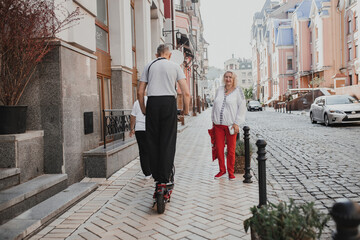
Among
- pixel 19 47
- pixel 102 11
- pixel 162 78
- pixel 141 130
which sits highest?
pixel 102 11

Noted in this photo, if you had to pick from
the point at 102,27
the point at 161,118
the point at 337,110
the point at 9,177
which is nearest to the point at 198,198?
the point at 161,118

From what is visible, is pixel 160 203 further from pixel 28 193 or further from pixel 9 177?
pixel 9 177

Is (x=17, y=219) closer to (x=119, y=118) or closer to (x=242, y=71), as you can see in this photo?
(x=119, y=118)

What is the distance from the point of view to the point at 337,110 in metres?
15.9

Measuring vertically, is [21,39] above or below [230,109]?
above

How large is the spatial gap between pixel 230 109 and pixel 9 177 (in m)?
3.48

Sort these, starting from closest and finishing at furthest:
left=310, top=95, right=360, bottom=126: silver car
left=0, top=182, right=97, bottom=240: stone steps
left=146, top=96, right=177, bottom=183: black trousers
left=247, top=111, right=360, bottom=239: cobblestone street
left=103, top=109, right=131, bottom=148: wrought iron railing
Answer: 1. left=0, top=182, right=97, bottom=240: stone steps
2. left=146, top=96, right=177, bottom=183: black trousers
3. left=247, top=111, right=360, bottom=239: cobblestone street
4. left=103, top=109, right=131, bottom=148: wrought iron railing
5. left=310, top=95, right=360, bottom=126: silver car

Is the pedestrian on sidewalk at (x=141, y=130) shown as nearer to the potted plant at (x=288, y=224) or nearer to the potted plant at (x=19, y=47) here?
the potted plant at (x=19, y=47)

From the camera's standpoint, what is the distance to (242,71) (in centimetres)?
13475

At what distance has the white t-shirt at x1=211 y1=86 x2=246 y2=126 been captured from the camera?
19.0 feet

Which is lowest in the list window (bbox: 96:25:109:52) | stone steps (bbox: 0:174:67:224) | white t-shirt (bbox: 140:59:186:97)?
stone steps (bbox: 0:174:67:224)

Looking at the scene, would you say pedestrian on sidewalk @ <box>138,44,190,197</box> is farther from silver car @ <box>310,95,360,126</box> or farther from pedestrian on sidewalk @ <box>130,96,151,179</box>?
silver car @ <box>310,95,360,126</box>

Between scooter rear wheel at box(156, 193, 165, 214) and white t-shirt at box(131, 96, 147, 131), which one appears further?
white t-shirt at box(131, 96, 147, 131)

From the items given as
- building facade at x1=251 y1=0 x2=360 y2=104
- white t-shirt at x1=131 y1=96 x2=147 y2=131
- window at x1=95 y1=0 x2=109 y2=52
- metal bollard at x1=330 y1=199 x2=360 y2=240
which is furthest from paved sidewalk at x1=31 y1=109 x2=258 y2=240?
building facade at x1=251 y1=0 x2=360 y2=104
